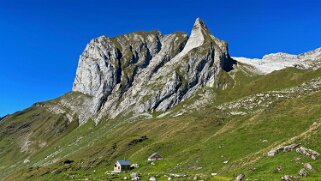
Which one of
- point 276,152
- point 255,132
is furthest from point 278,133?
point 276,152

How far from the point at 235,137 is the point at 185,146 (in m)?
28.0

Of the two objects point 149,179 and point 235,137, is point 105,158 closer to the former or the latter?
point 235,137

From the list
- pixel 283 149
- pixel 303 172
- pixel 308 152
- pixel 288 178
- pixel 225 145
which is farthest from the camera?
pixel 225 145

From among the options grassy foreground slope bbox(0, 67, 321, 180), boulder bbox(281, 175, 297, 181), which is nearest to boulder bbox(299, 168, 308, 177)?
Result: grassy foreground slope bbox(0, 67, 321, 180)

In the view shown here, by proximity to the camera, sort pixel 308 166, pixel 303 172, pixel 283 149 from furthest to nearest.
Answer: pixel 283 149
pixel 308 166
pixel 303 172

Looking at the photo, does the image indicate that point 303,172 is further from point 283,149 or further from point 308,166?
point 283,149

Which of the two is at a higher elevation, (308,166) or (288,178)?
(308,166)

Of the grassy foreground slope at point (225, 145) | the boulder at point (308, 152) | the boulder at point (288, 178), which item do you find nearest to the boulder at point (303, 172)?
the grassy foreground slope at point (225, 145)

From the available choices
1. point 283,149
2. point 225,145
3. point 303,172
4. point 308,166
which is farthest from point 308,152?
point 225,145

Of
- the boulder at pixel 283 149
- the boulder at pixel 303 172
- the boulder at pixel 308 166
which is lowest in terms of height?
the boulder at pixel 303 172

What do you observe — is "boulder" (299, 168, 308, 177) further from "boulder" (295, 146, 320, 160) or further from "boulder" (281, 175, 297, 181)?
"boulder" (295, 146, 320, 160)

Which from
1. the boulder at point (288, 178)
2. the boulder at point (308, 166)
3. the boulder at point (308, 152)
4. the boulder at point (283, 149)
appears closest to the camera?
the boulder at point (288, 178)

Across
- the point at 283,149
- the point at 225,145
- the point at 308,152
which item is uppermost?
the point at 225,145

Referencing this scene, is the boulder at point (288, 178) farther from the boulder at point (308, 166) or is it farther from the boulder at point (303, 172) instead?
the boulder at point (308, 166)
